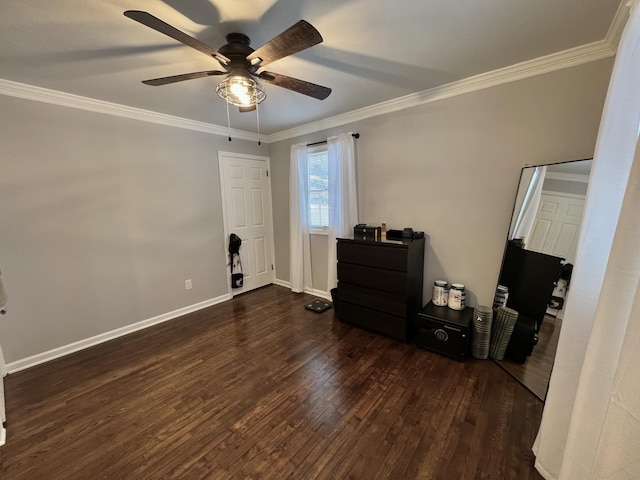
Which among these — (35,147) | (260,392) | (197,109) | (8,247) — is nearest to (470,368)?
(260,392)

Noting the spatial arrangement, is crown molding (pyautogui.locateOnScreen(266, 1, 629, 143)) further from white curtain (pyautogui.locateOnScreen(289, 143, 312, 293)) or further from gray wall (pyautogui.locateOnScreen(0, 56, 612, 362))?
white curtain (pyautogui.locateOnScreen(289, 143, 312, 293))

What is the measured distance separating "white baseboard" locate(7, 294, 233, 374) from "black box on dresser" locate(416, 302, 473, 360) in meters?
2.81

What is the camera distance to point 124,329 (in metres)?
2.80

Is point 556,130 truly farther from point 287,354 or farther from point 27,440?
point 27,440

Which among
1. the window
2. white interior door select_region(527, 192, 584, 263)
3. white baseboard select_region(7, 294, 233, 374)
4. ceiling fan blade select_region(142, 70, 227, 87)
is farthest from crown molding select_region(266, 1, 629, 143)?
white baseboard select_region(7, 294, 233, 374)

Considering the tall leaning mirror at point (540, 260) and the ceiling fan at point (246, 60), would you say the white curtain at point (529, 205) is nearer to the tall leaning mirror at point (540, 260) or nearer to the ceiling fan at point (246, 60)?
the tall leaning mirror at point (540, 260)

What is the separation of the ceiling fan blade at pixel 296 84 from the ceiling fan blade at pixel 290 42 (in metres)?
0.15

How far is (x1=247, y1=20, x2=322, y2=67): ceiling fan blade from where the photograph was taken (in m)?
1.09

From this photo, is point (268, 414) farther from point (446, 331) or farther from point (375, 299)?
point (446, 331)

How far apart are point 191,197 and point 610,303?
145 inches

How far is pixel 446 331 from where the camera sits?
224cm

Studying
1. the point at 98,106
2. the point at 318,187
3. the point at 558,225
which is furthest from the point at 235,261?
the point at 558,225

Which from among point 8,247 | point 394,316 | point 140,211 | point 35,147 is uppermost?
point 35,147

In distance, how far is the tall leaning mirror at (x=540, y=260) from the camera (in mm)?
1751
